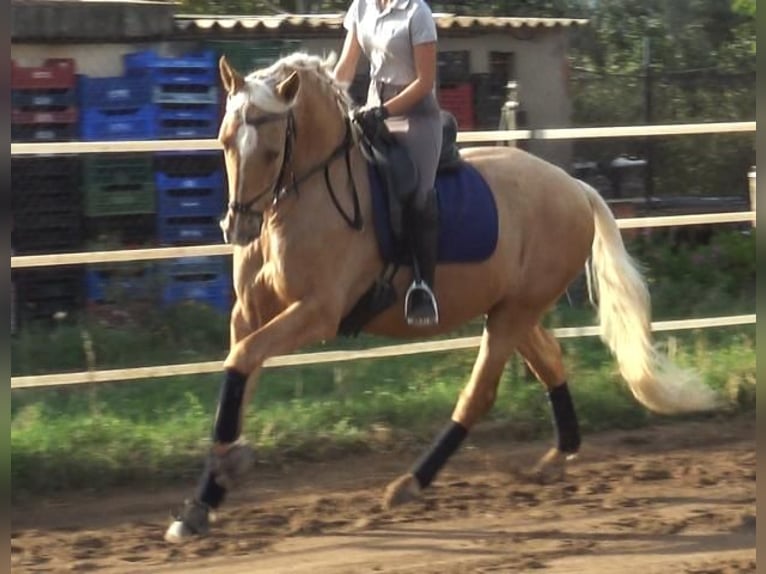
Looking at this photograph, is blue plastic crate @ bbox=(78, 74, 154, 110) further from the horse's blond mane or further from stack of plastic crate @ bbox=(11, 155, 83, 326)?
the horse's blond mane

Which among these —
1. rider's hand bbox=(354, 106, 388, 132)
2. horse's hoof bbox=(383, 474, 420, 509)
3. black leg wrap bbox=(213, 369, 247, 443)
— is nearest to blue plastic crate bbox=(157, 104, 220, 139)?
rider's hand bbox=(354, 106, 388, 132)

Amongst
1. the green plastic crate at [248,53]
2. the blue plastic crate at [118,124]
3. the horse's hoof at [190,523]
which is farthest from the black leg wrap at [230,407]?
the green plastic crate at [248,53]

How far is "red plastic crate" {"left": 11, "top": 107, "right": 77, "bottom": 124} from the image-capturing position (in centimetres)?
973

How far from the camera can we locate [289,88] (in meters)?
5.62

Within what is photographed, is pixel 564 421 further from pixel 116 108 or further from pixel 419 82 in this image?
pixel 116 108

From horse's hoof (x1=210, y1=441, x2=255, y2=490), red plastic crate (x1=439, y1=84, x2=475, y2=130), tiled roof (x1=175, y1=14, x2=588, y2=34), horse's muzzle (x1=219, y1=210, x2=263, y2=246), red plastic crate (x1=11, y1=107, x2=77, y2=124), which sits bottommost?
horse's hoof (x1=210, y1=441, x2=255, y2=490)

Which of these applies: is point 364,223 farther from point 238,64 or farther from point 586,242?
point 238,64

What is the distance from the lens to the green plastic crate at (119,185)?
9648 mm

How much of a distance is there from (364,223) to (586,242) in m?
1.32

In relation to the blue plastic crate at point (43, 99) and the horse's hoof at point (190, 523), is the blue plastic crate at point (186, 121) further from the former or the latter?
the horse's hoof at point (190, 523)

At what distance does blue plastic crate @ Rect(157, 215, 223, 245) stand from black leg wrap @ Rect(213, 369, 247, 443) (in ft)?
14.1

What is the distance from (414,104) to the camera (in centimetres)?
605

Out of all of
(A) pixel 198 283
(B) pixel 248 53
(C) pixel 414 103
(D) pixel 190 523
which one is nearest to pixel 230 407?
(D) pixel 190 523

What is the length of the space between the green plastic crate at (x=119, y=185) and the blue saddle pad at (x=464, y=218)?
3944 mm
